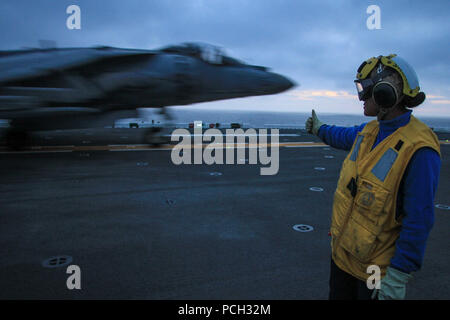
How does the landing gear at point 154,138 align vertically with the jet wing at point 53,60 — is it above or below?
below

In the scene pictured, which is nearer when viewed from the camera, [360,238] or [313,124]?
[360,238]

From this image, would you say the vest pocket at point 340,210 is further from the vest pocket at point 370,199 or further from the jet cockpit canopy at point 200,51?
the jet cockpit canopy at point 200,51

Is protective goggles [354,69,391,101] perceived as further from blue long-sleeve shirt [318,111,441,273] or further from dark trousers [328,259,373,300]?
dark trousers [328,259,373,300]

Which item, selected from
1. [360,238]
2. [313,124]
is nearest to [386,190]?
[360,238]

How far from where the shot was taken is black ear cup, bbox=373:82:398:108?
Result: 1.82 m

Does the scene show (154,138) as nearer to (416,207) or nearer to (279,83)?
(279,83)

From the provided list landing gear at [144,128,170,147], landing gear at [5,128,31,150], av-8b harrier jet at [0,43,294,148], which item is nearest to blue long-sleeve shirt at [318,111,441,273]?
av-8b harrier jet at [0,43,294,148]

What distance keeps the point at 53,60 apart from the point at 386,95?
11.8m

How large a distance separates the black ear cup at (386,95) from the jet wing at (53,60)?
35.6ft

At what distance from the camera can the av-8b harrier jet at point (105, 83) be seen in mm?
10398

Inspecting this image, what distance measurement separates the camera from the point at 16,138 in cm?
1231

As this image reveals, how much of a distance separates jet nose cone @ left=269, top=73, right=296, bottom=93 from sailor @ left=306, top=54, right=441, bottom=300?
11.4 m

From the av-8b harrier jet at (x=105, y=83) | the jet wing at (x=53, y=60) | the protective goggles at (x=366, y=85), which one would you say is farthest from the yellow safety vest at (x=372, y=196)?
the jet wing at (x=53, y=60)

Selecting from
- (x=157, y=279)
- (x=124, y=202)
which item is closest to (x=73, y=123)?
→ (x=124, y=202)
